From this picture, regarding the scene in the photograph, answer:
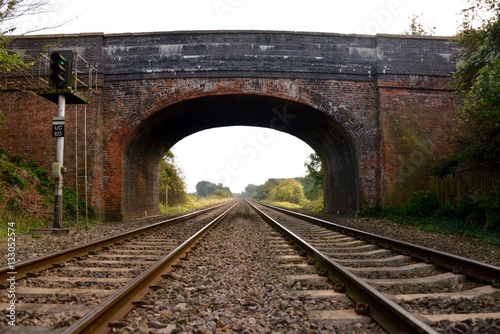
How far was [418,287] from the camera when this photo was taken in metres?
3.67

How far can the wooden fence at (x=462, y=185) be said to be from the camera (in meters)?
9.15

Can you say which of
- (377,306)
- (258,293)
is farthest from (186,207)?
(377,306)

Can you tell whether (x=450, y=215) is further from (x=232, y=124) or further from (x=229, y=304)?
(x=232, y=124)

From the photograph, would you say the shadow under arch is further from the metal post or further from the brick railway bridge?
the metal post

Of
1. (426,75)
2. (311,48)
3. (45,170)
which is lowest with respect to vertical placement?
(45,170)

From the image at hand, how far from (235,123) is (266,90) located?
468cm

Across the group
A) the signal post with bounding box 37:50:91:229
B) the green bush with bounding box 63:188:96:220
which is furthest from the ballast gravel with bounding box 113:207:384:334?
the green bush with bounding box 63:188:96:220

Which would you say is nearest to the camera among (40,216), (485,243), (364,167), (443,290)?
(443,290)

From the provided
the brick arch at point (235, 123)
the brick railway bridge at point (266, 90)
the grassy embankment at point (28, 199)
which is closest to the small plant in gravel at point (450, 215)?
the brick railway bridge at point (266, 90)

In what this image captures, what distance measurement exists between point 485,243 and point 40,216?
1100 centimetres

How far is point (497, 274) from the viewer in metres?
3.66

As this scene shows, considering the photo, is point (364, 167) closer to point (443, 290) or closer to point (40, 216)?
point (443, 290)

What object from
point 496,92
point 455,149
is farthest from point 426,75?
point 496,92

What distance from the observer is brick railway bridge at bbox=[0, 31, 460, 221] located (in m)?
12.8
